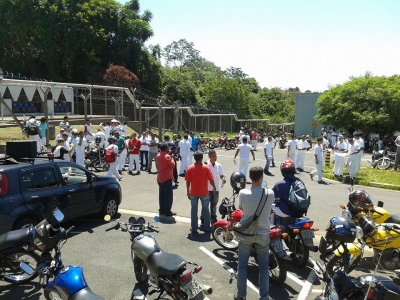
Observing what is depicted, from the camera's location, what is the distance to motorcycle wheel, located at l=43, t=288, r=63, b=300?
4.27 metres

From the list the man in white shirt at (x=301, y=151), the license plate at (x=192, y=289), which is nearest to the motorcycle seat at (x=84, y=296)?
the license plate at (x=192, y=289)

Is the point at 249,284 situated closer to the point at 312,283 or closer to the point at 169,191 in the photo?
the point at 312,283

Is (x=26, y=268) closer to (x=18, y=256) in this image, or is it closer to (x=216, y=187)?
(x=18, y=256)

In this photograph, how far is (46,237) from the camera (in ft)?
15.2

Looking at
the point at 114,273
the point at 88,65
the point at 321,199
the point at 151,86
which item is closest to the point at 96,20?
the point at 88,65

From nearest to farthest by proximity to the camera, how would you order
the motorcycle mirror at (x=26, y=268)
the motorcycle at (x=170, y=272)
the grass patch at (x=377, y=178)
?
the motorcycle at (x=170, y=272) < the motorcycle mirror at (x=26, y=268) < the grass patch at (x=377, y=178)

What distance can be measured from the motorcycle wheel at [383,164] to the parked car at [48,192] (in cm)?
1448

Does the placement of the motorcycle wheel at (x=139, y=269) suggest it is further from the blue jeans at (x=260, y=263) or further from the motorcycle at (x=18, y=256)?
the blue jeans at (x=260, y=263)

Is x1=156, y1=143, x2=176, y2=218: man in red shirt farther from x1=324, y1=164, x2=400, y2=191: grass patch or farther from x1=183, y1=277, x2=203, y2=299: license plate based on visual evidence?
x1=324, y1=164, x2=400, y2=191: grass patch

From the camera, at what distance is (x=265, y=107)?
192ft

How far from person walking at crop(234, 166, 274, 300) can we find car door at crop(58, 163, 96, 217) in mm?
4184

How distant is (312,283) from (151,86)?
1326 inches

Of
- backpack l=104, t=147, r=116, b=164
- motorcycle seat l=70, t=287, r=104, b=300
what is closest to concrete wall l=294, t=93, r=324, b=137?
backpack l=104, t=147, r=116, b=164

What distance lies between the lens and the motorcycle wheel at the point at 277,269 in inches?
219
